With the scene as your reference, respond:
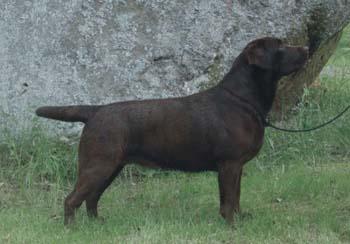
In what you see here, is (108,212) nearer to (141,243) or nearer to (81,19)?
(141,243)

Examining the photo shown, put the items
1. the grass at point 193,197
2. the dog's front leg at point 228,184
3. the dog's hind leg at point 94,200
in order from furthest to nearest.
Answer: the dog's hind leg at point 94,200, the dog's front leg at point 228,184, the grass at point 193,197

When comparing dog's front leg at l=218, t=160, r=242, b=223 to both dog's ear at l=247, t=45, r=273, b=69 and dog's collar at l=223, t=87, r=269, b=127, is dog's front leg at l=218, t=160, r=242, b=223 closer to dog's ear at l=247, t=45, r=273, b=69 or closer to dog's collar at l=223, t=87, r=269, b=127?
dog's collar at l=223, t=87, r=269, b=127

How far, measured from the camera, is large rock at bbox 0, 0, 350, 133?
8977 mm

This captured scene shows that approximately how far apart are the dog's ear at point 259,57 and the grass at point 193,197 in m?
1.23

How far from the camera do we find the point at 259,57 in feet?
22.8

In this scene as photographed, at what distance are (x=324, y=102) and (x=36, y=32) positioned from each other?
3537 millimetres

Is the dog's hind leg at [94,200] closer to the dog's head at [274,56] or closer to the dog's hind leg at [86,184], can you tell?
the dog's hind leg at [86,184]

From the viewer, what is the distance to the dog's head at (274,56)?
6957mm

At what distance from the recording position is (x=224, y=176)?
6.84 metres

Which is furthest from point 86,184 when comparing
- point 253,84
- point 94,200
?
point 253,84

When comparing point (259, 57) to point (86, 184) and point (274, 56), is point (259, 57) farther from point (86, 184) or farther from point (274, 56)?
point (86, 184)

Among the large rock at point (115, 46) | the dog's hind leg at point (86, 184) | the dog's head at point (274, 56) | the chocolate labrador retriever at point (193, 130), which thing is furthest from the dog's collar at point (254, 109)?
the large rock at point (115, 46)

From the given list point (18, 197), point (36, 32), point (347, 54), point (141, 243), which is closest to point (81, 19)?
point (36, 32)

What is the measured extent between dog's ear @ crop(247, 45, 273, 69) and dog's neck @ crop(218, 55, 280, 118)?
0.26 ft
